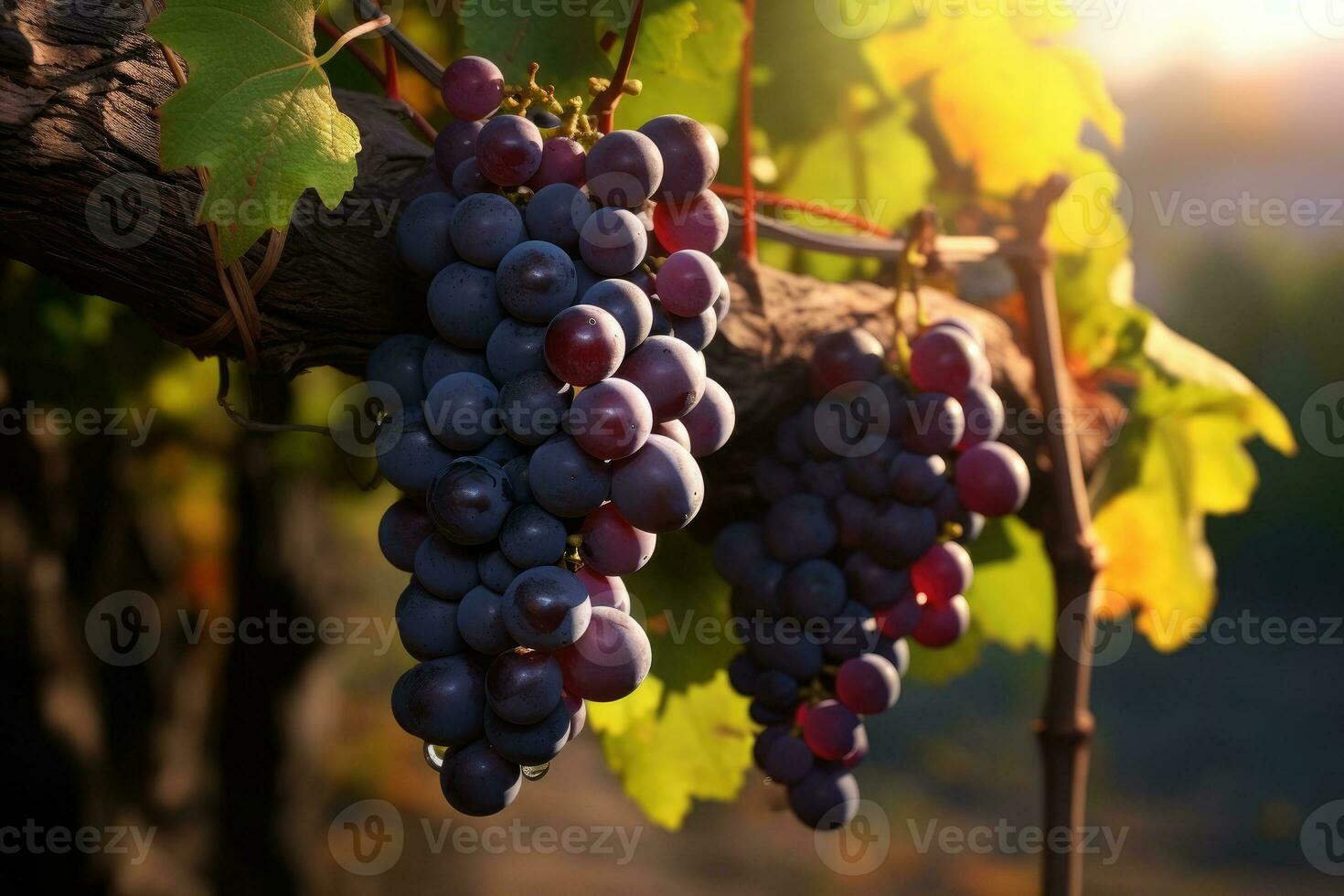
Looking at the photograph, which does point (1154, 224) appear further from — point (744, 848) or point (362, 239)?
point (362, 239)

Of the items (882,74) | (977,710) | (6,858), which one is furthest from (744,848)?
(882,74)

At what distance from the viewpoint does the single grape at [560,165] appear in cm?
61

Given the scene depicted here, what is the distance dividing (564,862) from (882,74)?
4459 millimetres

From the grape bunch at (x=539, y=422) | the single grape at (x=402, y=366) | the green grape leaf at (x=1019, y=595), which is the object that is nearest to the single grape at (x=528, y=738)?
the grape bunch at (x=539, y=422)

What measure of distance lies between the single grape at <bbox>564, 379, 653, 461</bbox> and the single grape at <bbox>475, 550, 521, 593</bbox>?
3.0 inches

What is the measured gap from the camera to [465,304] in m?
0.59

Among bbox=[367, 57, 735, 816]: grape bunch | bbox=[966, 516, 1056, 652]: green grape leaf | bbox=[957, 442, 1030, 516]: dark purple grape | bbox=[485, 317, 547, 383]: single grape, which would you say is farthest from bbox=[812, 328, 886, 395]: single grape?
bbox=[966, 516, 1056, 652]: green grape leaf

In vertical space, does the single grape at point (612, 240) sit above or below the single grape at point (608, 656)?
above

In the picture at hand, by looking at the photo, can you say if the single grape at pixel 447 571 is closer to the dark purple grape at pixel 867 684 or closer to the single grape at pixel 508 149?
the single grape at pixel 508 149

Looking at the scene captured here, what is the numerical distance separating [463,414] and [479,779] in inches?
7.8

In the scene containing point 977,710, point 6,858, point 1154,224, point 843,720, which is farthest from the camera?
point 1154,224

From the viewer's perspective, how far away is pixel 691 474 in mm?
541

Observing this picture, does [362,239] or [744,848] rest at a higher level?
[362,239]

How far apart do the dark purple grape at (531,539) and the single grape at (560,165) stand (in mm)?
206
